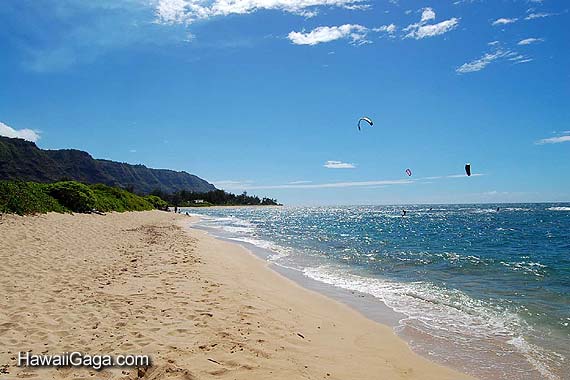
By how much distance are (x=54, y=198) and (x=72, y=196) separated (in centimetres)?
157

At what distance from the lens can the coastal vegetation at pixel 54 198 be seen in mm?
20594

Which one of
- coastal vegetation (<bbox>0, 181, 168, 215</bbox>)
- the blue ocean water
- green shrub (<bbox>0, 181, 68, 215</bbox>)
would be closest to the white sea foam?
the blue ocean water

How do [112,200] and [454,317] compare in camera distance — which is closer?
[454,317]

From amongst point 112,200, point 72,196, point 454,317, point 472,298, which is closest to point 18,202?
point 72,196

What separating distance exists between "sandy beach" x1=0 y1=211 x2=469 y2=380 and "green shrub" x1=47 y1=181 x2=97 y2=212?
2191 cm

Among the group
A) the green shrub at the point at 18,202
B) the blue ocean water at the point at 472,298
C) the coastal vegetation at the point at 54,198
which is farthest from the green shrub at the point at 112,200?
the blue ocean water at the point at 472,298

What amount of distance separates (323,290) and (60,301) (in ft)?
24.4

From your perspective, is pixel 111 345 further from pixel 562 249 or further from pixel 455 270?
pixel 562 249

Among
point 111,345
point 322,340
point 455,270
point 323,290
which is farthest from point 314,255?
point 111,345

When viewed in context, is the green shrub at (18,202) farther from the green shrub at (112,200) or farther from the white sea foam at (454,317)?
the white sea foam at (454,317)

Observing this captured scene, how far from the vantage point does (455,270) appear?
16.6m

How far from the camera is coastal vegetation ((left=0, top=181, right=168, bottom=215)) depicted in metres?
20.6

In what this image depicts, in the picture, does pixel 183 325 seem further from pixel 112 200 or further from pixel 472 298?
pixel 112 200

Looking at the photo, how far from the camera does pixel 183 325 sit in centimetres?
670
